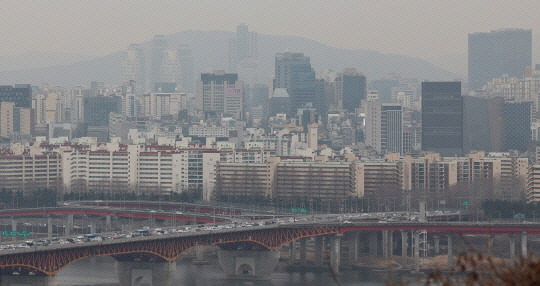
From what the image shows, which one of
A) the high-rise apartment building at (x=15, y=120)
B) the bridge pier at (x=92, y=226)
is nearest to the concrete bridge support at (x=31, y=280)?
the bridge pier at (x=92, y=226)

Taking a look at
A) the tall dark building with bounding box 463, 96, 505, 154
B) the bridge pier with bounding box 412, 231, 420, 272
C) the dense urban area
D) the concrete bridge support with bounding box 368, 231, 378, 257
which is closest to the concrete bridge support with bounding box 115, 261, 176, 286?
the dense urban area

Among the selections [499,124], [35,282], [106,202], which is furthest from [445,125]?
[35,282]

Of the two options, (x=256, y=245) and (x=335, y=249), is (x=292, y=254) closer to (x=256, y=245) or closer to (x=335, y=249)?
(x=335, y=249)

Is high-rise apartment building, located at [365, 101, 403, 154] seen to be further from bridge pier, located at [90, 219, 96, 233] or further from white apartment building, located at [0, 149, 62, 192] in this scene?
bridge pier, located at [90, 219, 96, 233]

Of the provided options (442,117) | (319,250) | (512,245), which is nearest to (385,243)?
(319,250)

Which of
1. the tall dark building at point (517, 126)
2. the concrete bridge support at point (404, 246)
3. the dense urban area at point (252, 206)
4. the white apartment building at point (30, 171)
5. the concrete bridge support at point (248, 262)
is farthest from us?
the tall dark building at point (517, 126)

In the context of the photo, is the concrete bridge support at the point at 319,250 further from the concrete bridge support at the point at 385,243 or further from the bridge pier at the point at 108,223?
the bridge pier at the point at 108,223
